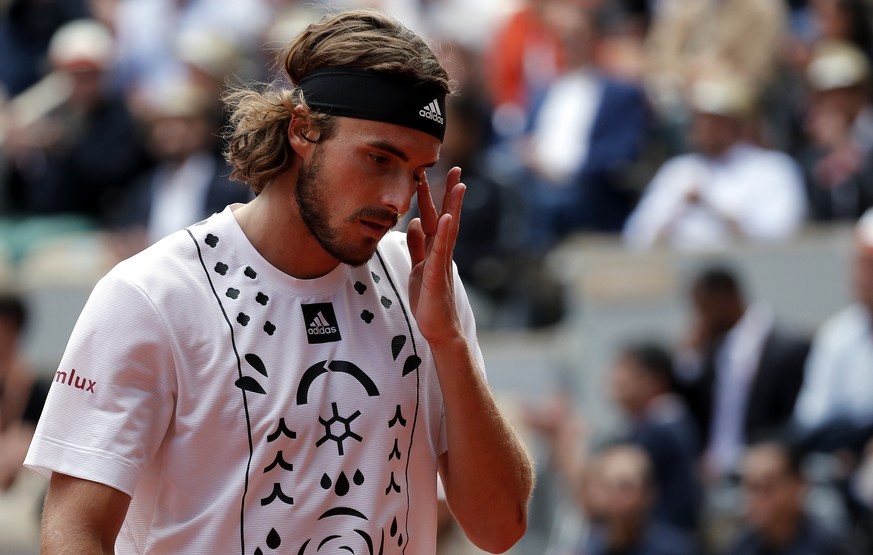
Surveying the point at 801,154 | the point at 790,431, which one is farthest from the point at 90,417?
the point at 801,154

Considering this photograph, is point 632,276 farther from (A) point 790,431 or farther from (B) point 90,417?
(B) point 90,417

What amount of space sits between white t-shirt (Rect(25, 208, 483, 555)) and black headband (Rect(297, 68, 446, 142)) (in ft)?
1.22

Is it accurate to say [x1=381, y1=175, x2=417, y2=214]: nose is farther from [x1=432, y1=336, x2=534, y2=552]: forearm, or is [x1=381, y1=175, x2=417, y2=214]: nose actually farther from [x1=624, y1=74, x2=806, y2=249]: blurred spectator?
[x1=624, y1=74, x2=806, y2=249]: blurred spectator

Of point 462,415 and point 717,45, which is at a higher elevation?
point 717,45

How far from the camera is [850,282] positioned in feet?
29.6

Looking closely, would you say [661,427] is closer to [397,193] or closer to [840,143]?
[840,143]

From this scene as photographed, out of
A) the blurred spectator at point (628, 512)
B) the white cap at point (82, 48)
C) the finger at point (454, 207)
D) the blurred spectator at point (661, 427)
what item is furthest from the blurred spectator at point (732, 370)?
the white cap at point (82, 48)

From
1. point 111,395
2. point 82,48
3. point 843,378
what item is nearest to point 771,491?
point 843,378

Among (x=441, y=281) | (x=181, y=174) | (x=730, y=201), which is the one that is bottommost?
(x=181, y=174)

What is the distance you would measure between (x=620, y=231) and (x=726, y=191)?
869 millimetres

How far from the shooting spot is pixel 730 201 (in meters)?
9.33

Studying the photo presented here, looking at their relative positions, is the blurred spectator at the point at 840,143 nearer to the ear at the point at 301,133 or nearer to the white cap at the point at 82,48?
the white cap at the point at 82,48

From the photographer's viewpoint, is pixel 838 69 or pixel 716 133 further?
pixel 838 69

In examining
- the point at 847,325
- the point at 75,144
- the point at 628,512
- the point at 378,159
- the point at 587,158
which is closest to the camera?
the point at 378,159
